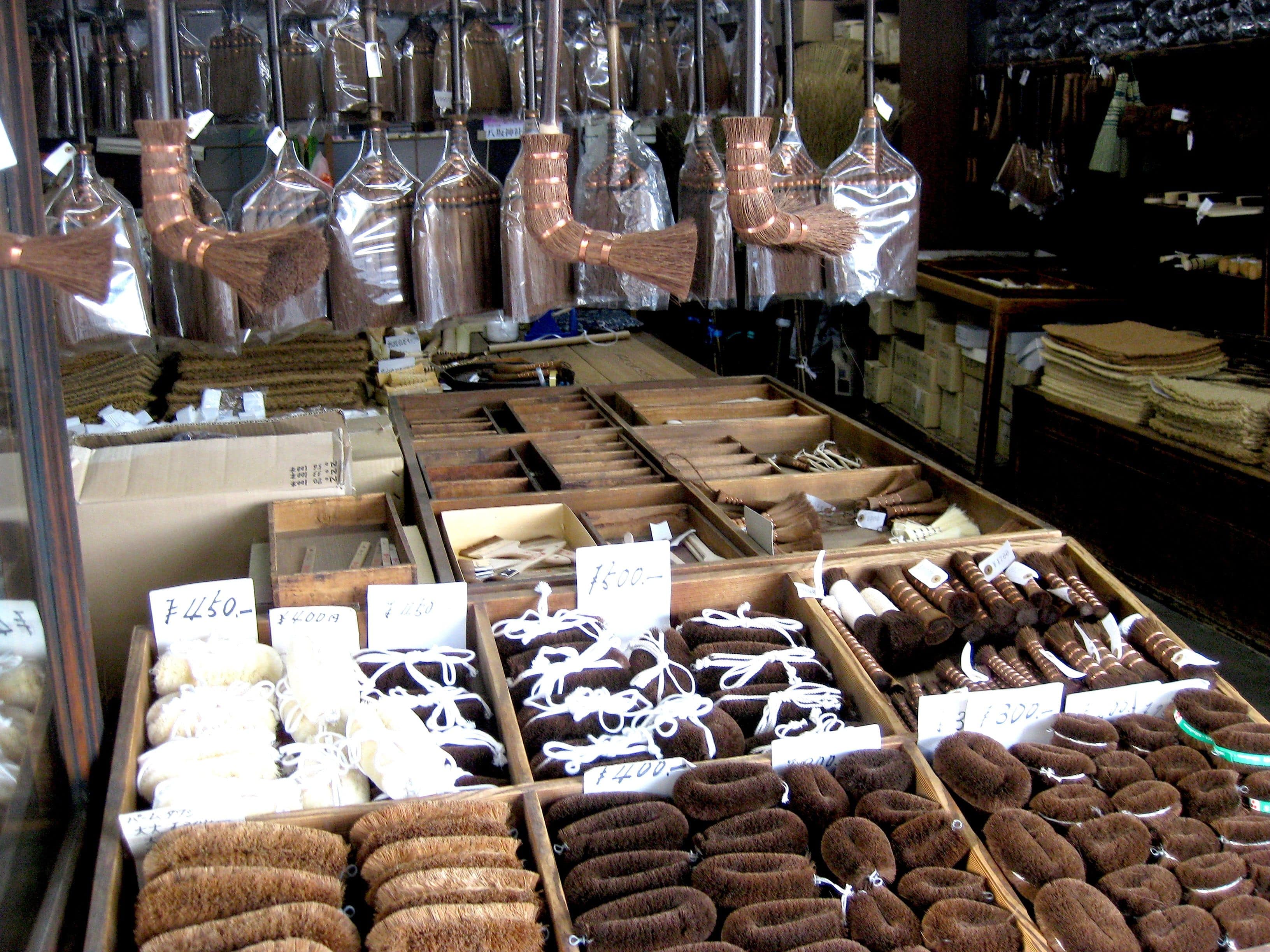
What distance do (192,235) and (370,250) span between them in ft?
1.51

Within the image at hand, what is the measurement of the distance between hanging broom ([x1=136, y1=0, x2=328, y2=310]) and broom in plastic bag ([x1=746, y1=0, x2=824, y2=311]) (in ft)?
2.92

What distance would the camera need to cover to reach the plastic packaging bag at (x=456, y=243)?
6.93 ft

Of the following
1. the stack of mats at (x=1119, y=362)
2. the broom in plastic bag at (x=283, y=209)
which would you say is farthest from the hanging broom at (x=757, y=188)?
the stack of mats at (x=1119, y=362)

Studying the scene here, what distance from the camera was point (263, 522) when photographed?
8.28 ft

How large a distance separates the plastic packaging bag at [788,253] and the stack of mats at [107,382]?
8.60ft

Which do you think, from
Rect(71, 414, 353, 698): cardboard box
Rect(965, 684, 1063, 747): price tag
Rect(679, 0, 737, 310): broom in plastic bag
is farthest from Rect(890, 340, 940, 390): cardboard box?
Rect(965, 684, 1063, 747): price tag

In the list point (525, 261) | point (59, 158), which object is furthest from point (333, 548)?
point (59, 158)

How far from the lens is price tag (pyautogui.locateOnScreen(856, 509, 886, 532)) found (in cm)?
291

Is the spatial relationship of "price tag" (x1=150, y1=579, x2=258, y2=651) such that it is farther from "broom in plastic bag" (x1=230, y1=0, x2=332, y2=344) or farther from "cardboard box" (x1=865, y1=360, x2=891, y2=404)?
"cardboard box" (x1=865, y1=360, x2=891, y2=404)

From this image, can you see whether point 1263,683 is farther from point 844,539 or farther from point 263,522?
point 263,522

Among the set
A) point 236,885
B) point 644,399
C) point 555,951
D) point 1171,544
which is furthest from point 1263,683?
point 236,885

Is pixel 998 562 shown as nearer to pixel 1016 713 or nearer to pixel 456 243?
pixel 1016 713

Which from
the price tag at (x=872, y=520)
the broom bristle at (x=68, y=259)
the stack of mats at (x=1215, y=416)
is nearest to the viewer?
the broom bristle at (x=68, y=259)

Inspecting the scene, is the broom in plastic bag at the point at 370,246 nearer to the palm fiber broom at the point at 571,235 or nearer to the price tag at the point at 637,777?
the palm fiber broom at the point at 571,235
